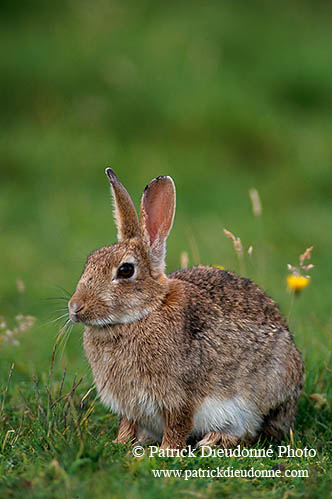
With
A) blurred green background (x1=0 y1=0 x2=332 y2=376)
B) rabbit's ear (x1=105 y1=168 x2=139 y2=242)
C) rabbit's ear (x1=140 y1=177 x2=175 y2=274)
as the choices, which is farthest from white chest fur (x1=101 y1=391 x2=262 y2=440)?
blurred green background (x1=0 y1=0 x2=332 y2=376)

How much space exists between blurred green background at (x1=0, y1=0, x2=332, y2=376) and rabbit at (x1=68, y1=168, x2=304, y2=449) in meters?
3.54

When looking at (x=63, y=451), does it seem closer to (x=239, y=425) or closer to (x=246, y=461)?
(x=246, y=461)

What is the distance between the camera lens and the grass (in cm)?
789

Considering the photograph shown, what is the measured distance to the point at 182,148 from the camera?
495 inches

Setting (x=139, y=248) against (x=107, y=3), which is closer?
(x=139, y=248)

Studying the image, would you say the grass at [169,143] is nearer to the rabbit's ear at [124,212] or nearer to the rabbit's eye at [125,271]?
the rabbit's eye at [125,271]

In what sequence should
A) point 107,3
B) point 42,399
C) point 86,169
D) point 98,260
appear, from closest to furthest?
point 98,260 → point 42,399 → point 86,169 → point 107,3

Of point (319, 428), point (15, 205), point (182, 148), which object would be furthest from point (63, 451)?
point (182, 148)

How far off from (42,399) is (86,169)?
7.19 metres

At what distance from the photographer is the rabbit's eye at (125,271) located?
4.45 metres

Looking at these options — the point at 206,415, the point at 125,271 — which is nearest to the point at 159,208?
the point at 125,271

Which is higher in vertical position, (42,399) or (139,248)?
(139,248)

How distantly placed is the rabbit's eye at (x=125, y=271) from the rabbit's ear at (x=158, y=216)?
178 mm

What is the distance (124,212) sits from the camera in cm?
464
